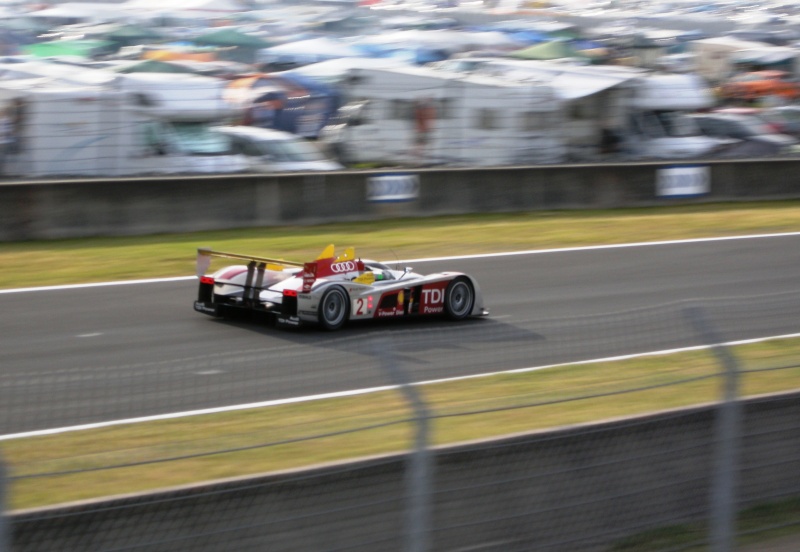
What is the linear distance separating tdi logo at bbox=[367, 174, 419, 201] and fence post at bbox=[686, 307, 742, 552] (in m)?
10.9

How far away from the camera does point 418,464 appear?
170 inches

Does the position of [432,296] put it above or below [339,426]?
below

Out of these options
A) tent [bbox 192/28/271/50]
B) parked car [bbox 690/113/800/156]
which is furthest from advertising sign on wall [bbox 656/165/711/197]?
tent [bbox 192/28/271/50]

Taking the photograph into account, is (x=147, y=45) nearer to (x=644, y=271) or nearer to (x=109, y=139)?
(x=109, y=139)

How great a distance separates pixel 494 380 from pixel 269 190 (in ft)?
26.0

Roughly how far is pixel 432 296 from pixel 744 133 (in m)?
15.9

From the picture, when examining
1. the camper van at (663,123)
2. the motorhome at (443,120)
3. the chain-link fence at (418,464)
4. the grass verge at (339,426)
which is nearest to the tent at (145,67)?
the motorhome at (443,120)

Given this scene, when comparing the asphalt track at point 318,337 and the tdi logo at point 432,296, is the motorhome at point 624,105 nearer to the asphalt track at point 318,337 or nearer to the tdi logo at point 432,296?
the asphalt track at point 318,337

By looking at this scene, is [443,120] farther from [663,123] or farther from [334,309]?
[334,309]

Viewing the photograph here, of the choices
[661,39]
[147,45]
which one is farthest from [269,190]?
[661,39]

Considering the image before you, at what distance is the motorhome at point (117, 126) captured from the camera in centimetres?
1473

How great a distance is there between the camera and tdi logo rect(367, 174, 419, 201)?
16188mm

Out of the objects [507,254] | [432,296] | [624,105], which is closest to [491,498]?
[432,296]

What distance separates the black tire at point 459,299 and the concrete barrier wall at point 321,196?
518cm
